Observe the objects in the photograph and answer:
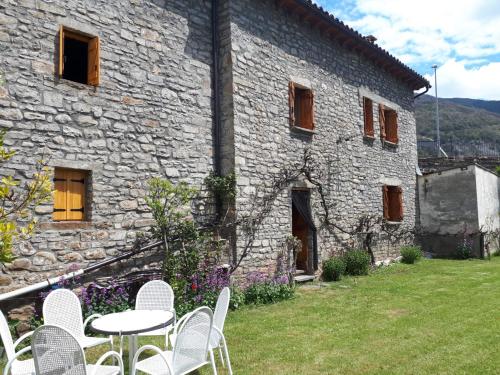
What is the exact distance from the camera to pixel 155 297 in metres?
4.61

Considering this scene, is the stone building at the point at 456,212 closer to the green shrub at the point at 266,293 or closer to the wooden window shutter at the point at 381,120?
the wooden window shutter at the point at 381,120

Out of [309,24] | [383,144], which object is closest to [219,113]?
[309,24]

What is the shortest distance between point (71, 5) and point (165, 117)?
6.80ft

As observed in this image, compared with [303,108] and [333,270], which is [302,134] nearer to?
[303,108]

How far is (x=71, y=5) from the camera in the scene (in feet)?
19.9

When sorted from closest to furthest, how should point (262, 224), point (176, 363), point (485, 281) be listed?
point (176, 363) → point (262, 224) → point (485, 281)

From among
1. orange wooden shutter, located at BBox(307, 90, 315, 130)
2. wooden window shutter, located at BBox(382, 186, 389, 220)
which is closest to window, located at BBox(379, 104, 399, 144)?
wooden window shutter, located at BBox(382, 186, 389, 220)

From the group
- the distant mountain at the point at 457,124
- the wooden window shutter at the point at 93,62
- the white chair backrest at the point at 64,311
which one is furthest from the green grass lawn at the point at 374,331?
→ the distant mountain at the point at 457,124

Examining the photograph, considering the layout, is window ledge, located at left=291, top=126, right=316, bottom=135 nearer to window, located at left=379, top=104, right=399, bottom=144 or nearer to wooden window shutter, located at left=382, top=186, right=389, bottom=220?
wooden window shutter, located at left=382, top=186, right=389, bottom=220

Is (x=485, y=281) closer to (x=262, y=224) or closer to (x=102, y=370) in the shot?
(x=262, y=224)

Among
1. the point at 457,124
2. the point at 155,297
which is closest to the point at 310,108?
the point at 155,297

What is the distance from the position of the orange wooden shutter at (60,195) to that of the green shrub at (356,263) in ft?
21.6

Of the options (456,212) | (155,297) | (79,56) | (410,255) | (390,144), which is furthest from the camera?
(456,212)

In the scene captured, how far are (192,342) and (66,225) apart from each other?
3.36 m
